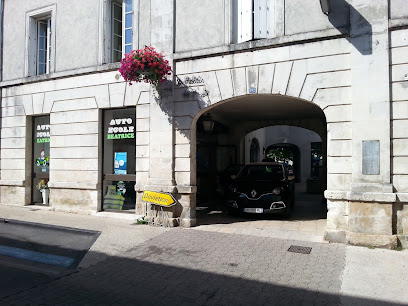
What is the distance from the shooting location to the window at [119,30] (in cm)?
880

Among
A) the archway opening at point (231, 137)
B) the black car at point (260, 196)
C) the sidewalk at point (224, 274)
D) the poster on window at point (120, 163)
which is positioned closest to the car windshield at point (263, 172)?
the black car at point (260, 196)

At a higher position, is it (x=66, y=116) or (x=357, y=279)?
(x=66, y=116)

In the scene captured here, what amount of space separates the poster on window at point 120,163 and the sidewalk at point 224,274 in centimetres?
246

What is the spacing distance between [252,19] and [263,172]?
4364 mm

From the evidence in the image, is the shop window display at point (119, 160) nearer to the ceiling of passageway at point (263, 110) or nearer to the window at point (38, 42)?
the ceiling of passageway at point (263, 110)

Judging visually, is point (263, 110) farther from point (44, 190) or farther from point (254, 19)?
point (44, 190)

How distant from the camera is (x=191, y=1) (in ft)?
25.1

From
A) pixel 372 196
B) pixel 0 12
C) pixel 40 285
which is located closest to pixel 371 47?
pixel 372 196

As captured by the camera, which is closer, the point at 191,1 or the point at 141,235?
the point at 141,235

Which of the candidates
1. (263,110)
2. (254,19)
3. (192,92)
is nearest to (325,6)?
(254,19)

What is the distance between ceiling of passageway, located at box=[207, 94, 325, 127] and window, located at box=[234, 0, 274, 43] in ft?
5.15

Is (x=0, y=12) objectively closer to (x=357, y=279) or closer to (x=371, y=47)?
(x=371, y=47)

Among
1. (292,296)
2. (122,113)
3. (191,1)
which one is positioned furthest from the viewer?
(122,113)

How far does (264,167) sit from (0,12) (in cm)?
1042
